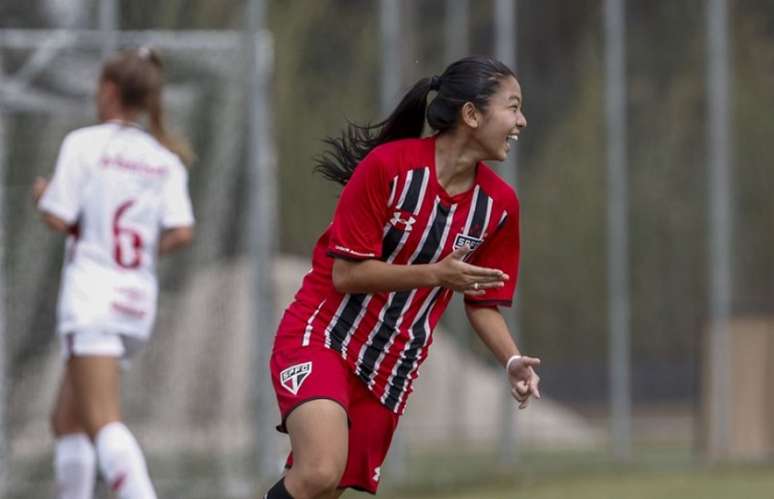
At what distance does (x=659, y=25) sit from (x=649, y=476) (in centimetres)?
330

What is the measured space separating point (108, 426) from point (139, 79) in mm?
1278

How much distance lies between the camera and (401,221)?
532 centimetres

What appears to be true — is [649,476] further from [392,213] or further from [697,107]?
[392,213]

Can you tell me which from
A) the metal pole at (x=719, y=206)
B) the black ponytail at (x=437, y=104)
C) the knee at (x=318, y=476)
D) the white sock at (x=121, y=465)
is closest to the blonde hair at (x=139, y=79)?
the white sock at (x=121, y=465)

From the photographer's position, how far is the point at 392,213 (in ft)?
17.4

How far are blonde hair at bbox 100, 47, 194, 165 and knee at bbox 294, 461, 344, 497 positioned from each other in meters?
2.27

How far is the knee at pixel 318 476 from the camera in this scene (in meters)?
5.20

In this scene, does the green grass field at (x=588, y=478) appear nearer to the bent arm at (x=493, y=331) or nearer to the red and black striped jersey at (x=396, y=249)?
the bent arm at (x=493, y=331)

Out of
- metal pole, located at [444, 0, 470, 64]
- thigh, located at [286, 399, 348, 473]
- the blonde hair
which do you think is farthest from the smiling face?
metal pole, located at [444, 0, 470, 64]

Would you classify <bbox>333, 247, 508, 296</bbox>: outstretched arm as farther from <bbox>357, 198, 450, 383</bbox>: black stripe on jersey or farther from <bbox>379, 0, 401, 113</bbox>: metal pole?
<bbox>379, 0, 401, 113</bbox>: metal pole

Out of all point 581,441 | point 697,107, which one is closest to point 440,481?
point 581,441

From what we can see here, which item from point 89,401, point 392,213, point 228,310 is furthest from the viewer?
point 228,310

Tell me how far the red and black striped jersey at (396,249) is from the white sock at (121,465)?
4.88ft

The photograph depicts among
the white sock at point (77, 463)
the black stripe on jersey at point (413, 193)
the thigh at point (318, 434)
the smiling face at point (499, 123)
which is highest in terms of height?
the smiling face at point (499, 123)
